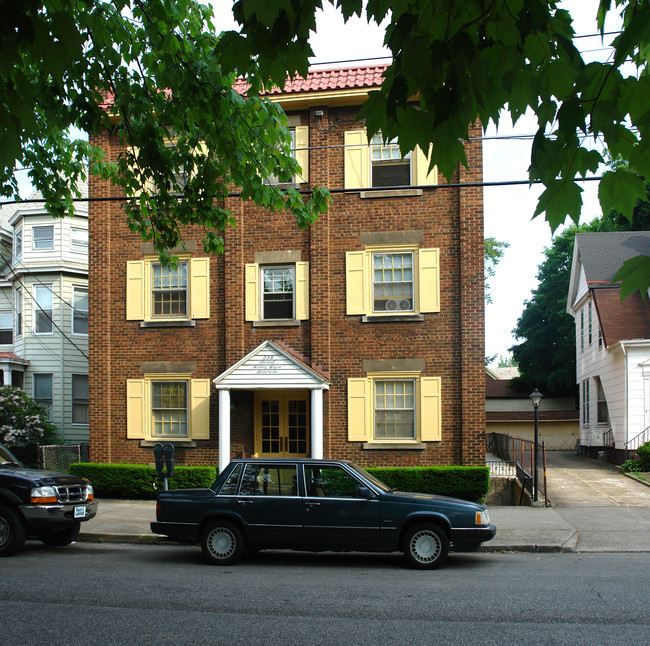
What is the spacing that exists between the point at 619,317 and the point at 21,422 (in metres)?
21.0

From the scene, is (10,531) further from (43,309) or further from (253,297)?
(43,309)

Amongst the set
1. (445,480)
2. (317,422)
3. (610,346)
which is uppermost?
(610,346)

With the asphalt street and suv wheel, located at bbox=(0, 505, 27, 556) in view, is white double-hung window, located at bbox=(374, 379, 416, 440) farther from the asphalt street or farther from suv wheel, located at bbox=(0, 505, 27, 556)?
suv wheel, located at bbox=(0, 505, 27, 556)

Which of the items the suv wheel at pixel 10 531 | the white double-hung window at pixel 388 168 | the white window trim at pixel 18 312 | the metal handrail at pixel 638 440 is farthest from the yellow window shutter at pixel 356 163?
the white window trim at pixel 18 312

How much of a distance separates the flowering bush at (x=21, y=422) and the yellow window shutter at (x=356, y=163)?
1391 centimetres

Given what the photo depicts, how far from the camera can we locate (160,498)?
10891 millimetres

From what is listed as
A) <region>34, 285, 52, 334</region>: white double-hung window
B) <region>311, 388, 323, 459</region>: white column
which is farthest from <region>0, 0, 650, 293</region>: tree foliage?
<region>34, 285, 52, 334</region>: white double-hung window

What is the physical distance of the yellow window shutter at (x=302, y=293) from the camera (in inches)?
726

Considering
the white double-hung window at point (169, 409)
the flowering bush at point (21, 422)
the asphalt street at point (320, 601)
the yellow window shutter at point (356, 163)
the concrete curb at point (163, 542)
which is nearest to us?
the asphalt street at point (320, 601)

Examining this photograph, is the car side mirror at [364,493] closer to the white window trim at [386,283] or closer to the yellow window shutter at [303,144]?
the white window trim at [386,283]

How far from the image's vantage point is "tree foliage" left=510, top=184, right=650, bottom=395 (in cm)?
4191

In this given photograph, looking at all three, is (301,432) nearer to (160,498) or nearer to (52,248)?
(160,498)

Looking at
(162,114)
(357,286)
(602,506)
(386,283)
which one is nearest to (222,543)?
(162,114)

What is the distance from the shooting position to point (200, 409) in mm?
18766
